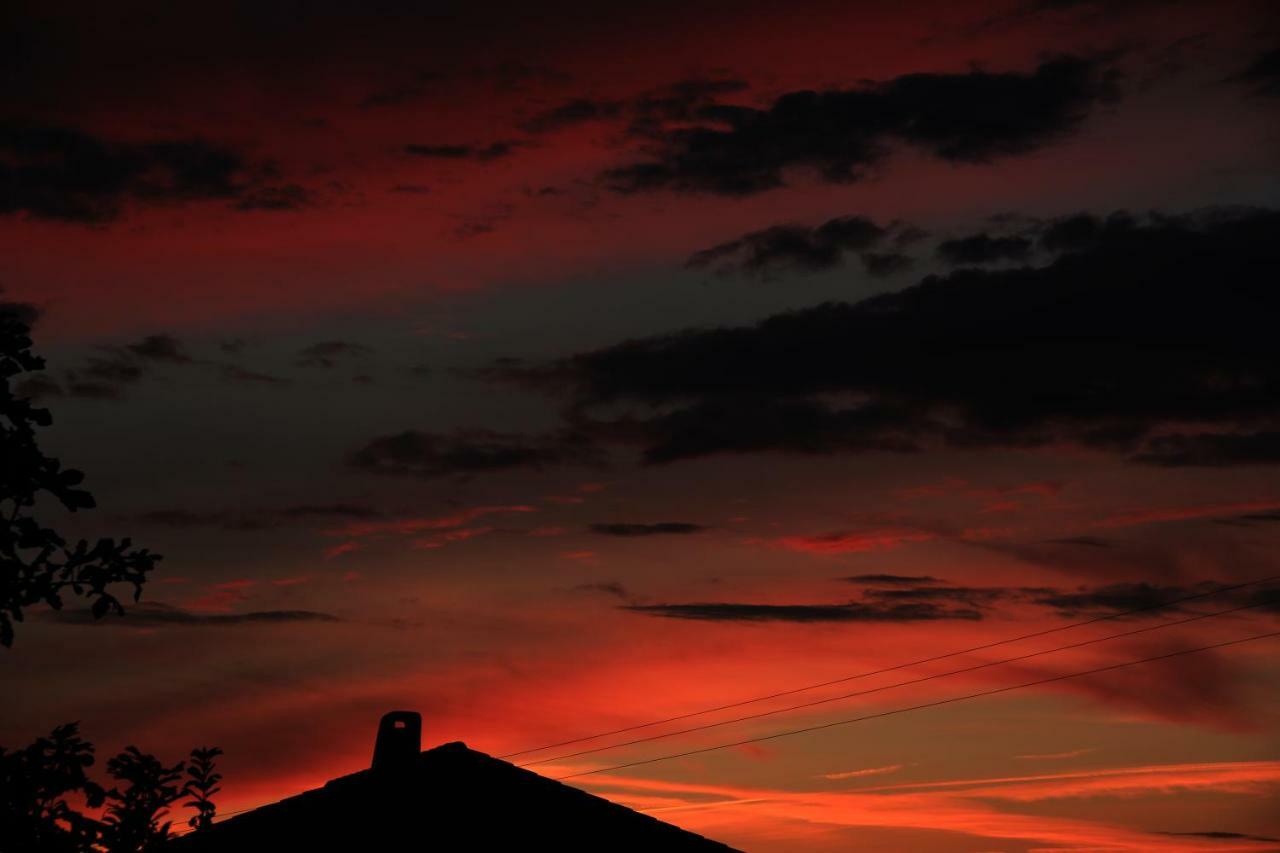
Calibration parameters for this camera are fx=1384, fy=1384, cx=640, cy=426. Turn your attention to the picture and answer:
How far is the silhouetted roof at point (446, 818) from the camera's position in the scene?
16344 millimetres

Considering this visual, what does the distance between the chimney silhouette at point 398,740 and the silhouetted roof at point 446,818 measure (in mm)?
213

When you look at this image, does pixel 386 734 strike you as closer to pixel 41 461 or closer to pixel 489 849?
pixel 489 849

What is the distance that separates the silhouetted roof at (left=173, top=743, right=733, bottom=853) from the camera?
1634cm

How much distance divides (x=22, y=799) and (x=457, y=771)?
5288mm

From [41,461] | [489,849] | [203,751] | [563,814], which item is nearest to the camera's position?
[41,461]

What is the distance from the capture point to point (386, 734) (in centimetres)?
1817

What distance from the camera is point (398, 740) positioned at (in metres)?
18.2

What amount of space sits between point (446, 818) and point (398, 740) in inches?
76.2

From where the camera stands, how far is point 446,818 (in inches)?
651

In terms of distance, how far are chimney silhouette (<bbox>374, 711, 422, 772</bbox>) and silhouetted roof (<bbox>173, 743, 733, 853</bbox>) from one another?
0.21 m

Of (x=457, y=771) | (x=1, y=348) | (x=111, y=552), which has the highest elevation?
(x=1, y=348)

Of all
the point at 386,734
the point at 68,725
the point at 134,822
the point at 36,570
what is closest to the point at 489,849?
the point at 386,734

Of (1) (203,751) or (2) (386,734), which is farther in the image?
(1) (203,751)

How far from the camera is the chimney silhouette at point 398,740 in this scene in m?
17.9
